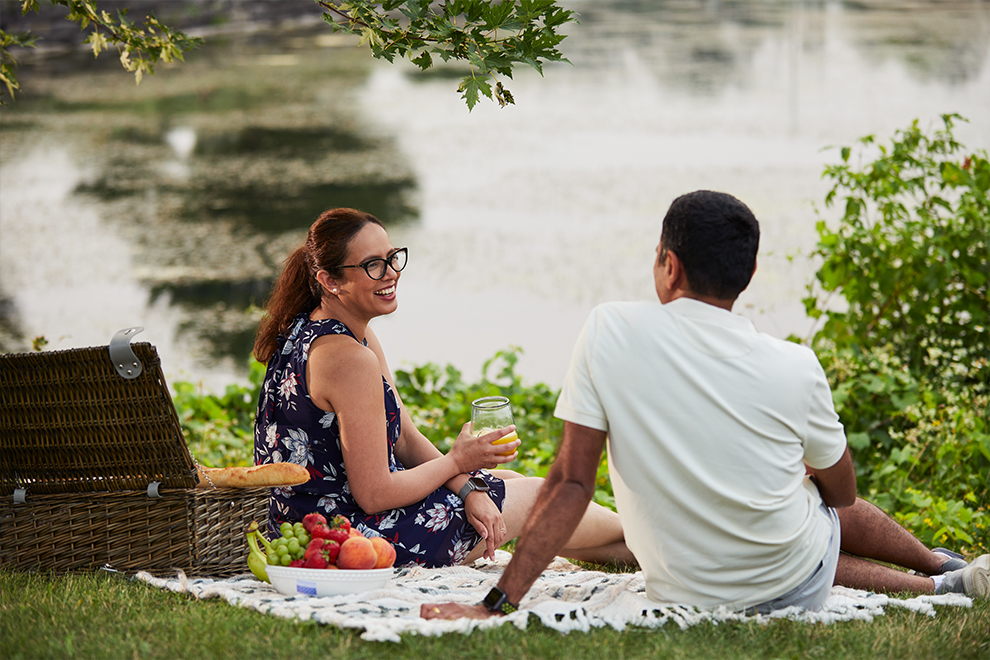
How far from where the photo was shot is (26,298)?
767cm

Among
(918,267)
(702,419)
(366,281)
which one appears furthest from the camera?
(918,267)

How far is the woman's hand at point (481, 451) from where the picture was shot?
271 cm

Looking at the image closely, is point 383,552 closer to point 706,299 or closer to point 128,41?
point 706,299

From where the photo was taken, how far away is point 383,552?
249 cm

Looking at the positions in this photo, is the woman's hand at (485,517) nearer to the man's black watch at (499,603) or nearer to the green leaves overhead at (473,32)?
the man's black watch at (499,603)

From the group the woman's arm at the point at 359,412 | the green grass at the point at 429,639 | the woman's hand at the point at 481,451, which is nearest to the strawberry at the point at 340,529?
the woman's arm at the point at 359,412

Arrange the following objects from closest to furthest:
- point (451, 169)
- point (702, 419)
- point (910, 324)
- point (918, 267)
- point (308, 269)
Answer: point (702, 419) < point (308, 269) < point (918, 267) < point (910, 324) < point (451, 169)

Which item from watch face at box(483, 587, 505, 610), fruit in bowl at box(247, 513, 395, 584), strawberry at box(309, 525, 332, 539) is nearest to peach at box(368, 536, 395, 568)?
fruit in bowl at box(247, 513, 395, 584)

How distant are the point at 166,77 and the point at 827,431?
16001 mm

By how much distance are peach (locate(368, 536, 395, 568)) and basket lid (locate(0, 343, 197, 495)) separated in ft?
1.86

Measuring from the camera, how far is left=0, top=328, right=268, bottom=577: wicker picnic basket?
8.43 feet

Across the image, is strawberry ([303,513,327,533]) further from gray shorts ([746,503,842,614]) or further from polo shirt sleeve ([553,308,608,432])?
gray shorts ([746,503,842,614])

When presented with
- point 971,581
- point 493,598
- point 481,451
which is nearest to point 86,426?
point 481,451

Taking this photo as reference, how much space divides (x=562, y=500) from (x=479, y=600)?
0.43m
